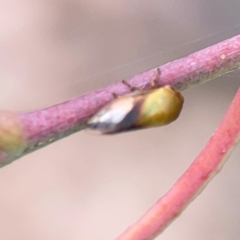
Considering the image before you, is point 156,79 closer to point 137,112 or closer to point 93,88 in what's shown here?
point 137,112

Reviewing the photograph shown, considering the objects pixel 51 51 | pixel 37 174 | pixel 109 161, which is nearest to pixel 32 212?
pixel 37 174

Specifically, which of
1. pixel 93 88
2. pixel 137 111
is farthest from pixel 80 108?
pixel 93 88

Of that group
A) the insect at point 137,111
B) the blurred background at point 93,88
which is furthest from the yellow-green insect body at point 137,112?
the blurred background at point 93,88

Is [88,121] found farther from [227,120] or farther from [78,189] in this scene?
[78,189]

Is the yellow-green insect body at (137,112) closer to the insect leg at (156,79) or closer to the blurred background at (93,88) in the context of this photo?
the insect leg at (156,79)

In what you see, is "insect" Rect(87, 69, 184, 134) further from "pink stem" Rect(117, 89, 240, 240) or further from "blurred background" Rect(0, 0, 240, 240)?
"blurred background" Rect(0, 0, 240, 240)

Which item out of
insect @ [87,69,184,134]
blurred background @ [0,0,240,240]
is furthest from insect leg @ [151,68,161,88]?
blurred background @ [0,0,240,240]
